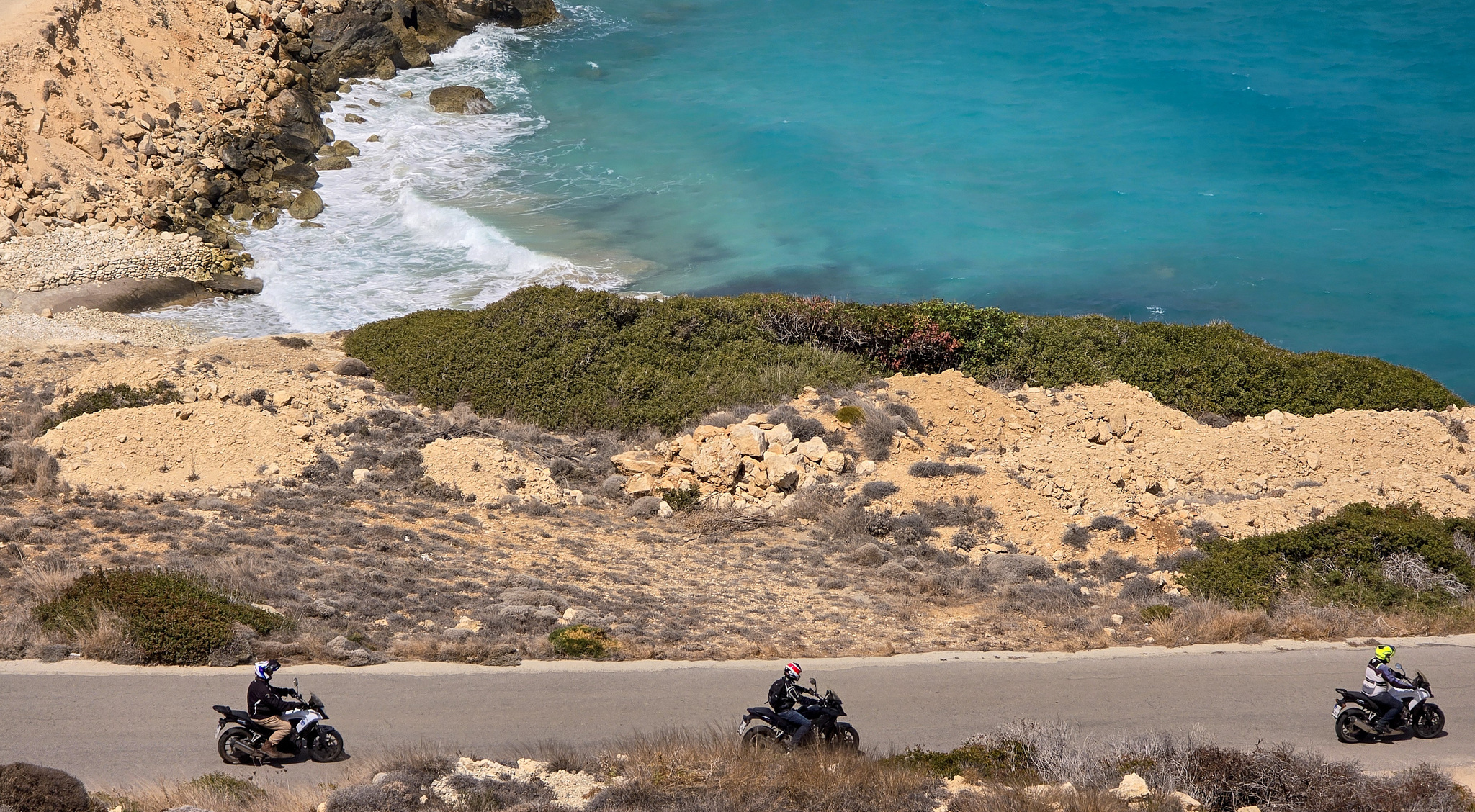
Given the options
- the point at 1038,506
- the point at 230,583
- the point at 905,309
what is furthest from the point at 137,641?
the point at 905,309

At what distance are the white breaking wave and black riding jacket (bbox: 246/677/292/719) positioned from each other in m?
23.3

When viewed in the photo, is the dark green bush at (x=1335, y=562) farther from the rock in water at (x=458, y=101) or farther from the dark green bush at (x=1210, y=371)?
the rock in water at (x=458, y=101)

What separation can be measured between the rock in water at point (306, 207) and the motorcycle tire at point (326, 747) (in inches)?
1271

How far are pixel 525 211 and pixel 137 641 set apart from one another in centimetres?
3124

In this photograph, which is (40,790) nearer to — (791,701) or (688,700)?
(688,700)

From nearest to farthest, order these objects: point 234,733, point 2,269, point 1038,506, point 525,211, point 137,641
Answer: point 234,733 → point 137,641 → point 1038,506 → point 2,269 → point 525,211

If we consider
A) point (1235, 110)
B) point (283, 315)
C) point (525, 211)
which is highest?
point (1235, 110)

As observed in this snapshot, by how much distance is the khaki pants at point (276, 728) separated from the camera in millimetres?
11203

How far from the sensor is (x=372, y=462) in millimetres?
20656

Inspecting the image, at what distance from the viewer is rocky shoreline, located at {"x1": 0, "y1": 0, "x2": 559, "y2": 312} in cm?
3434

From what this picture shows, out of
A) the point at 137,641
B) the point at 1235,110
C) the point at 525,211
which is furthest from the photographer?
the point at 1235,110

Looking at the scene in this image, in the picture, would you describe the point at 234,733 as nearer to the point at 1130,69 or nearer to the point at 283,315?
the point at 283,315

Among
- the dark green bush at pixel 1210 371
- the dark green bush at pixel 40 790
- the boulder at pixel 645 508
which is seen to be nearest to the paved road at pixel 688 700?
the dark green bush at pixel 40 790

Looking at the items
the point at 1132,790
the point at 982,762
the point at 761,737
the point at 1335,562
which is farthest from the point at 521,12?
the point at 1132,790
